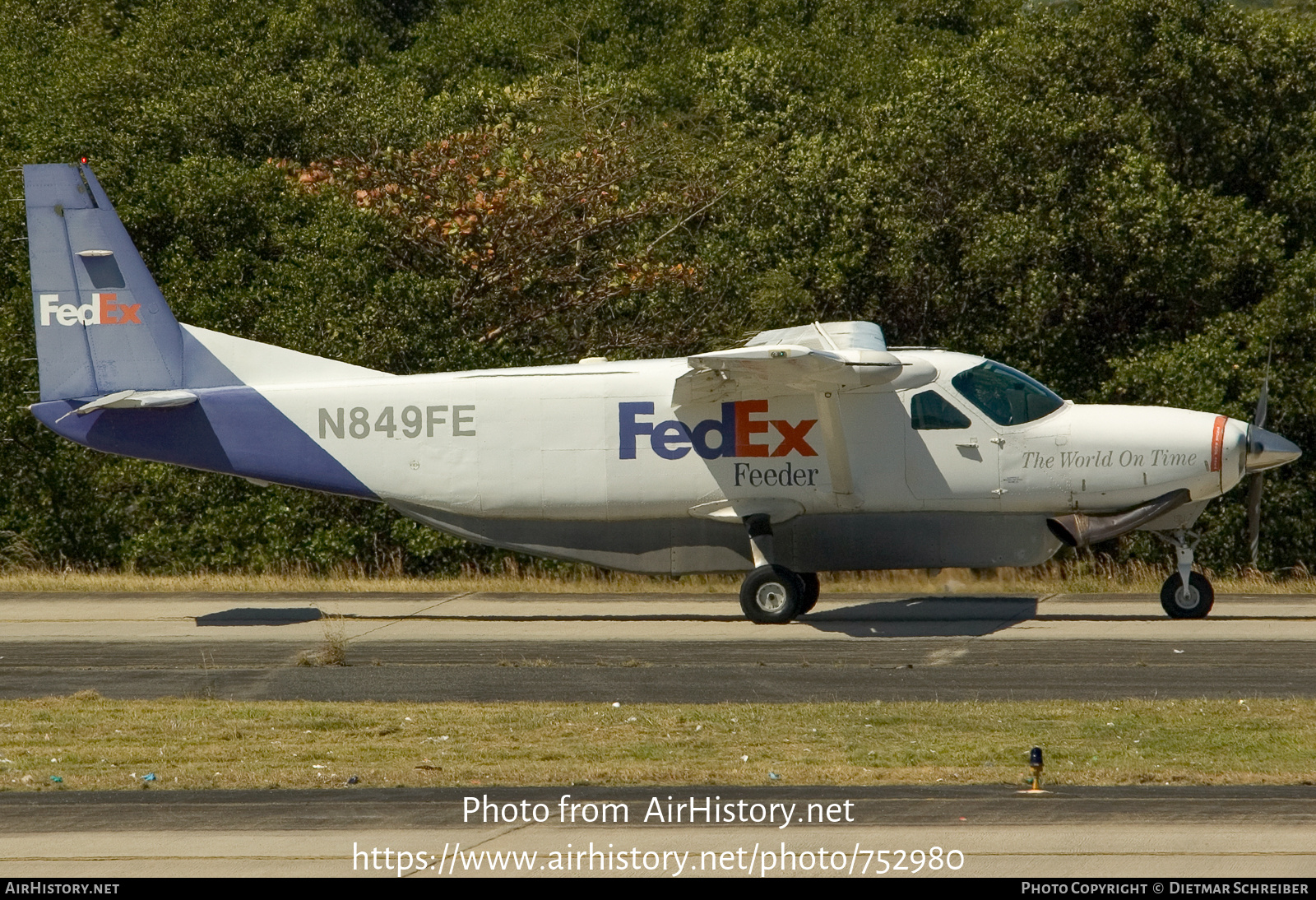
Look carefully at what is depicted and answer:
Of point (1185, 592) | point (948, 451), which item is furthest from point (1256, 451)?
point (948, 451)

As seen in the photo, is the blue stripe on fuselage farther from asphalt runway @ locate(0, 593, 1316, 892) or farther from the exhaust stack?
the exhaust stack

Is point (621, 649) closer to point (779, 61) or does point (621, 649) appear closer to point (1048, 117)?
point (1048, 117)

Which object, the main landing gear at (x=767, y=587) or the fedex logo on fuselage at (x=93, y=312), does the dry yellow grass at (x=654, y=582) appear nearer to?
the main landing gear at (x=767, y=587)

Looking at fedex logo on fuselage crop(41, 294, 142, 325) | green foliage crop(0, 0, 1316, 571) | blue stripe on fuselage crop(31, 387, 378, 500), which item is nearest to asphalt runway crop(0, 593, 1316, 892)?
blue stripe on fuselage crop(31, 387, 378, 500)

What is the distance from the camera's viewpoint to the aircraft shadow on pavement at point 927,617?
16531mm

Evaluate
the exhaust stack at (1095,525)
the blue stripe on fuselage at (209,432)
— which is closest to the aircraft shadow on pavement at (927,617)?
the exhaust stack at (1095,525)

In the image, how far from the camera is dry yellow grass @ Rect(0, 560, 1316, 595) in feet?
68.5

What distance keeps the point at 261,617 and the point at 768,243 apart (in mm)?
12470

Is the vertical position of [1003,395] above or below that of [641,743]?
above

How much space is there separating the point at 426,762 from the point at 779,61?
30388 mm

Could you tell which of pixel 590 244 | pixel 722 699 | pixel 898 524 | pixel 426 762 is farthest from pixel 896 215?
pixel 426 762

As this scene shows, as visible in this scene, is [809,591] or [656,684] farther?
[809,591]

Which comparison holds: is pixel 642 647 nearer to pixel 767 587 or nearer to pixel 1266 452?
pixel 767 587

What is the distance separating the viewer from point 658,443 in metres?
17.5
